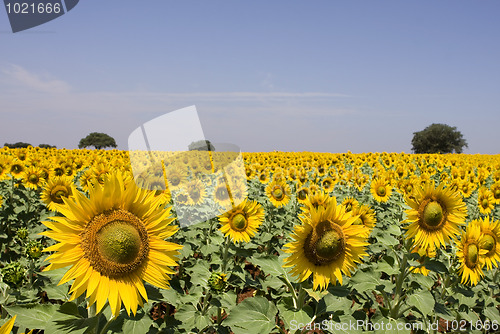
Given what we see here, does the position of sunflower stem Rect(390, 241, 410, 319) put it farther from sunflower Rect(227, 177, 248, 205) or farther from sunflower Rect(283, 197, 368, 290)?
sunflower Rect(227, 177, 248, 205)

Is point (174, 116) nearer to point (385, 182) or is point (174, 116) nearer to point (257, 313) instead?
point (257, 313)

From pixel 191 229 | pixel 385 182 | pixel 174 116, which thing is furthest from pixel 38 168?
pixel 385 182

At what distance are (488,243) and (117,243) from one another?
365 cm

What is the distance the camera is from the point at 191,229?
17.6ft

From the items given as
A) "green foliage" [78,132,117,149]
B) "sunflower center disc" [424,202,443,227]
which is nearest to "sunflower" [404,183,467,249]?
"sunflower center disc" [424,202,443,227]

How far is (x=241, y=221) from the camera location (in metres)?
4.30

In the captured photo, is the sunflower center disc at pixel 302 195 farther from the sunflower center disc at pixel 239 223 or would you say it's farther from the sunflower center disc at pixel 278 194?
the sunflower center disc at pixel 239 223

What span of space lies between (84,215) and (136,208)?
26 cm

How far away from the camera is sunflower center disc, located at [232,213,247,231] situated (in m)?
4.29

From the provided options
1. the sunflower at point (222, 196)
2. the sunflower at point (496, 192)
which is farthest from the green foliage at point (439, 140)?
the sunflower at point (222, 196)

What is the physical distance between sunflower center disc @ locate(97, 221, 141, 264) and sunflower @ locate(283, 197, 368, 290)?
3.55ft

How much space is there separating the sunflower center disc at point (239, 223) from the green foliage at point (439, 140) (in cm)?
7754

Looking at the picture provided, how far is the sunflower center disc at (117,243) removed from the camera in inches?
63.0

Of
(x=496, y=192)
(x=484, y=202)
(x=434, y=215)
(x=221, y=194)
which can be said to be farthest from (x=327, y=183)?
(x=434, y=215)
